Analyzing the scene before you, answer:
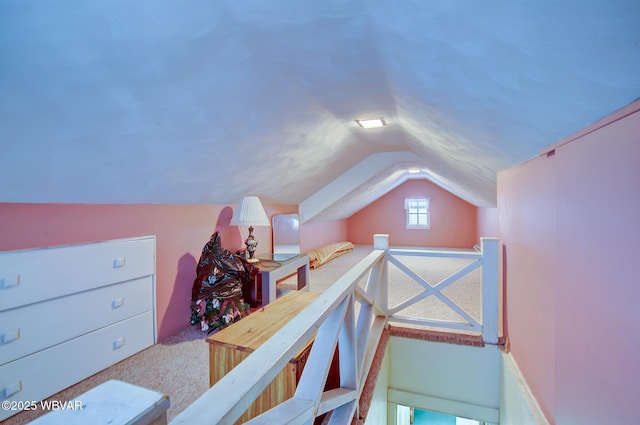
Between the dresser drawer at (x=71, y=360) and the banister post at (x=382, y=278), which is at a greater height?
the banister post at (x=382, y=278)

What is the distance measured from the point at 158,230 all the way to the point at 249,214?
852mm

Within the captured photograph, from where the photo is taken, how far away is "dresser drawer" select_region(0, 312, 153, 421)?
1.76 m

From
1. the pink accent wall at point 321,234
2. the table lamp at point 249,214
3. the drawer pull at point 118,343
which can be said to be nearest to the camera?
the drawer pull at point 118,343

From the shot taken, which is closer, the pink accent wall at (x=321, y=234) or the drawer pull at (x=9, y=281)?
the drawer pull at (x=9, y=281)

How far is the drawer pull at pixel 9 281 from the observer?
170cm

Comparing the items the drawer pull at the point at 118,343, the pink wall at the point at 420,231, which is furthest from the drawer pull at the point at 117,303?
the pink wall at the point at 420,231

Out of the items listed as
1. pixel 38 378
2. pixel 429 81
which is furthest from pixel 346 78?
pixel 38 378

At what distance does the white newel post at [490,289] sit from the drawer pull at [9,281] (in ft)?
10.3

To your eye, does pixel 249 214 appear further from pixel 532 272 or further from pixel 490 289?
pixel 532 272

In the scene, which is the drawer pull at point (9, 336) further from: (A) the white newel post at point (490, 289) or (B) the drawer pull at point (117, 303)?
(A) the white newel post at point (490, 289)

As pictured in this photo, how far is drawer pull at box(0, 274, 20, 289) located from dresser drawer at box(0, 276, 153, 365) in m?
0.15

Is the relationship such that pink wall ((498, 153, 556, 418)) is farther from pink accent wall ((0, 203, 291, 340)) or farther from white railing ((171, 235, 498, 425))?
pink accent wall ((0, 203, 291, 340))

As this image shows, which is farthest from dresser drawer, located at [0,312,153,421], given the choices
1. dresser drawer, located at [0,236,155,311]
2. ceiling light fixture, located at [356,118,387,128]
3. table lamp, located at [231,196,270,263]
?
ceiling light fixture, located at [356,118,387,128]

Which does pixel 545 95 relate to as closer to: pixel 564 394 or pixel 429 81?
pixel 429 81
